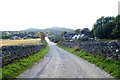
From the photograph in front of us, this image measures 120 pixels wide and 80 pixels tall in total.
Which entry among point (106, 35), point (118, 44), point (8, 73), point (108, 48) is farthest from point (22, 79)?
point (106, 35)

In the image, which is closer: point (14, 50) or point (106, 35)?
point (14, 50)

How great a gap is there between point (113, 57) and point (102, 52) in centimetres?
508

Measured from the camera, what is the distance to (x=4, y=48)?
22328mm

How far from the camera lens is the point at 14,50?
2505 cm

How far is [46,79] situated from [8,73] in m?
3.16

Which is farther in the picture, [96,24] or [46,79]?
[96,24]

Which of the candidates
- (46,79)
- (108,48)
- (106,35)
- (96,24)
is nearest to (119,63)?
(108,48)

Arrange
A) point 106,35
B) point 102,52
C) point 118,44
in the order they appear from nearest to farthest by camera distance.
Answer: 1. point 118,44
2. point 102,52
3. point 106,35

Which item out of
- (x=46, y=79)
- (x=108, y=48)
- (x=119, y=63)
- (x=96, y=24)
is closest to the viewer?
(x=46, y=79)

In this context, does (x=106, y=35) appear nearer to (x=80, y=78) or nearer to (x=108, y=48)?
(x=108, y=48)

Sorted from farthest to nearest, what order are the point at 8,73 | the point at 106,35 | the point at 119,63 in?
the point at 106,35, the point at 119,63, the point at 8,73

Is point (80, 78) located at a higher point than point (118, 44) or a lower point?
lower

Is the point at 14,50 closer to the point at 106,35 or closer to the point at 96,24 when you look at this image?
the point at 106,35

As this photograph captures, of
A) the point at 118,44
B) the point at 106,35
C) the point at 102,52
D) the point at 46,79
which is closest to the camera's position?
the point at 46,79
